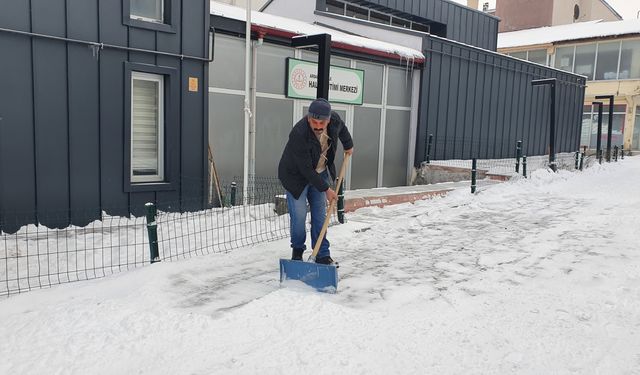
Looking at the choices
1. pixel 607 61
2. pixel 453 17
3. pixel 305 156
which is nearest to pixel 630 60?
pixel 607 61

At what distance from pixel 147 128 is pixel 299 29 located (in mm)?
4389

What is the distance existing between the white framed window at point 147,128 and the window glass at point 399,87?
21.7 ft

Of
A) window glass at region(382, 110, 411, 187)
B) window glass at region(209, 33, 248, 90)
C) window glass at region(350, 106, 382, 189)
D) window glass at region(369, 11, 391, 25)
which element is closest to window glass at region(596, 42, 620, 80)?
window glass at region(369, 11, 391, 25)

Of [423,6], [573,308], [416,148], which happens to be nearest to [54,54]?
[573,308]

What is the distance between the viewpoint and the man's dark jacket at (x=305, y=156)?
4570mm

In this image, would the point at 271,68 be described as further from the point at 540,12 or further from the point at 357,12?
the point at 540,12

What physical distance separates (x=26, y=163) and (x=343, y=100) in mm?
6962

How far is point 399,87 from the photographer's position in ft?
44.1

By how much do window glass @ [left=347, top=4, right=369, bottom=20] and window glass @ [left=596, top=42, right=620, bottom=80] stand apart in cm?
1691

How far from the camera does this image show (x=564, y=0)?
34906mm

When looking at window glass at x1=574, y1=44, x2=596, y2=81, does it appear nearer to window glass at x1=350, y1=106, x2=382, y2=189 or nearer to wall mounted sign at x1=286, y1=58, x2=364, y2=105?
window glass at x1=350, y1=106, x2=382, y2=189

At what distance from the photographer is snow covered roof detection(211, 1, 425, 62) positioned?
1010 centimetres

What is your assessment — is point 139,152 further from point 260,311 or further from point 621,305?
point 621,305

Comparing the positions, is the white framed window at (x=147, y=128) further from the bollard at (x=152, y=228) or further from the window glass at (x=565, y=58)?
the window glass at (x=565, y=58)
